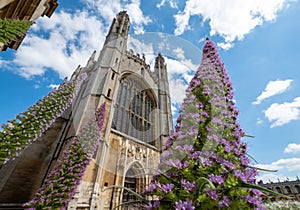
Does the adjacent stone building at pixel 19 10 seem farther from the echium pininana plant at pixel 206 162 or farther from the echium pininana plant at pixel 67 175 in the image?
the echium pininana plant at pixel 206 162

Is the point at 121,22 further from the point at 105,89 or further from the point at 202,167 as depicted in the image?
the point at 202,167

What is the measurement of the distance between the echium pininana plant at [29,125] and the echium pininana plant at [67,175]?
3.51 feet

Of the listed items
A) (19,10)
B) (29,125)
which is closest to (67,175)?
(29,125)

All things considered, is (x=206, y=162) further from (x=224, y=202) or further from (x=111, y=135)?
(x=111, y=135)

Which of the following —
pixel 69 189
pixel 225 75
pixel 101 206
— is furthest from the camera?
pixel 101 206

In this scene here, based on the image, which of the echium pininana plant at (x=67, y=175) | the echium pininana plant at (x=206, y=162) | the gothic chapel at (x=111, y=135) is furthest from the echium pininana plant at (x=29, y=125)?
the echium pininana plant at (x=206, y=162)

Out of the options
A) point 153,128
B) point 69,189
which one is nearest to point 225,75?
point 69,189

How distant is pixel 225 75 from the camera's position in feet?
5.58

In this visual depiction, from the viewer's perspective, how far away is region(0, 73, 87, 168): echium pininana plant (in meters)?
2.23

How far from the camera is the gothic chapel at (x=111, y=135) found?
5883mm

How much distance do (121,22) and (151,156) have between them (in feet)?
42.6

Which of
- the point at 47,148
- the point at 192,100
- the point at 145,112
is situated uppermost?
the point at 145,112

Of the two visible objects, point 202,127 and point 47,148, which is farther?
point 47,148

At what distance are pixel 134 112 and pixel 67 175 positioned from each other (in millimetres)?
8343
